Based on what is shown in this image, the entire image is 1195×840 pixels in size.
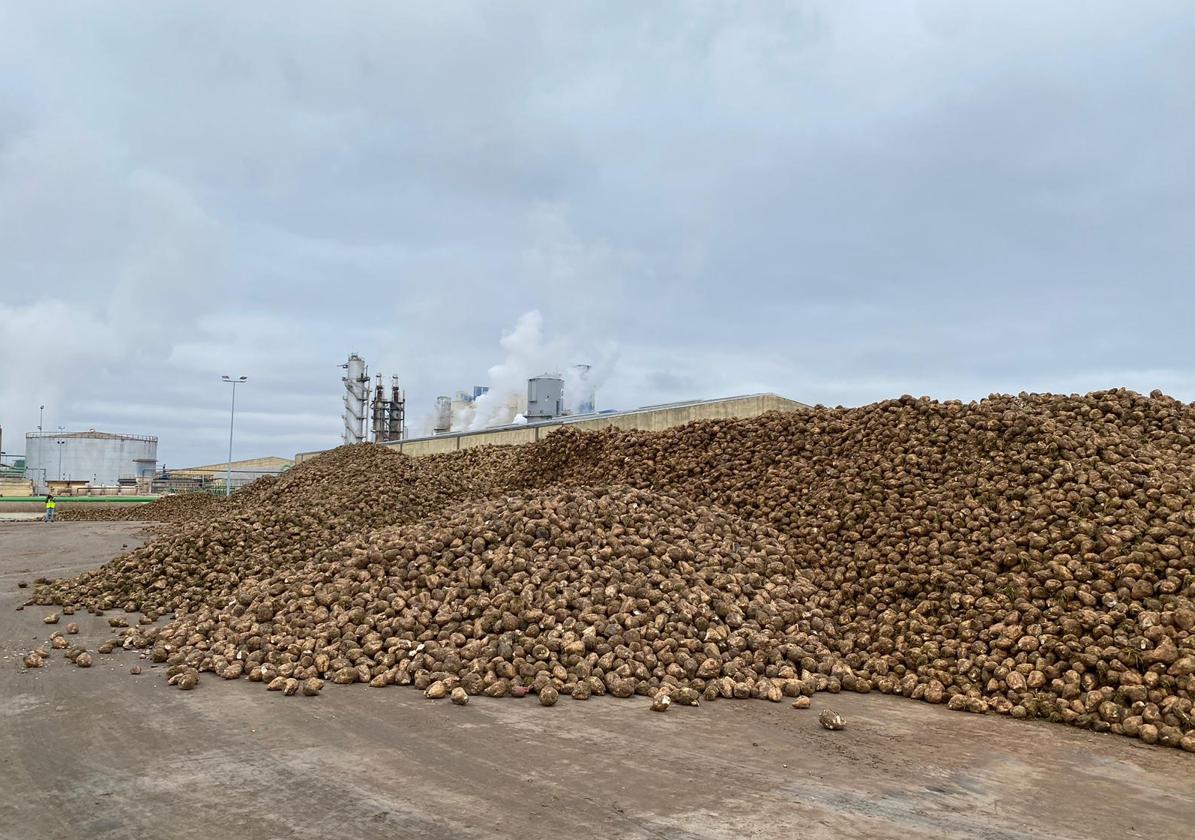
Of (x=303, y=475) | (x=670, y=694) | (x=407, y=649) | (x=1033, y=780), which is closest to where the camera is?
(x=1033, y=780)

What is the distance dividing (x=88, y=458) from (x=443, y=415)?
44.0 meters

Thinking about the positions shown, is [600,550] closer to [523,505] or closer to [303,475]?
[523,505]

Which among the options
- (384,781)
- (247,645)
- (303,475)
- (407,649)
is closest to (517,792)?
(384,781)

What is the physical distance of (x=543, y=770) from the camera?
5.43m

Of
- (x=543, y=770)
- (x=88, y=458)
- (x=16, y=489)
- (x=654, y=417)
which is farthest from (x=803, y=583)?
(x=88, y=458)

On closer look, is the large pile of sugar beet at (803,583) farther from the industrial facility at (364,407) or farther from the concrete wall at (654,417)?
the industrial facility at (364,407)

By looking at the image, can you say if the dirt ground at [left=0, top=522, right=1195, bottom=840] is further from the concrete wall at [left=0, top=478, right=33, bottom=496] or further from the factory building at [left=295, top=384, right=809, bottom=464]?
the concrete wall at [left=0, top=478, right=33, bottom=496]

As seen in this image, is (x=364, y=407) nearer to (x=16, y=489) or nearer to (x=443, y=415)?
(x=443, y=415)

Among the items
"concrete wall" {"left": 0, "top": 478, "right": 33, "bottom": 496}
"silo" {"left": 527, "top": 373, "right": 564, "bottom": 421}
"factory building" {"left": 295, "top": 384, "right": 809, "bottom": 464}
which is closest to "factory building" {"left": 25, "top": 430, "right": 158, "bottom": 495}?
"concrete wall" {"left": 0, "top": 478, "right": 33, "bottom": 496}

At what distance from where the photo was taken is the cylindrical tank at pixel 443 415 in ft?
182

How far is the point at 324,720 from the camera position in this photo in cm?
657

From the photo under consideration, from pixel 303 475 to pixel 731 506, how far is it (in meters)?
13.7

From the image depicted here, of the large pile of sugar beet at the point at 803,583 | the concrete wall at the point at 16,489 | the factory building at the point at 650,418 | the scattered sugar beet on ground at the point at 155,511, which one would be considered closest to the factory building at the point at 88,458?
the concrete wall at the point at 16,489

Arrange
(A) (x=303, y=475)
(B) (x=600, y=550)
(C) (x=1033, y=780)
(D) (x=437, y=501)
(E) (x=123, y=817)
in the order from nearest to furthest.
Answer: (E) (x=123, y=817), (C) (x=1033, y=780), (B) (x=600, y=550), (D) (x=437, y=501), (A) (x=303, y=475)
